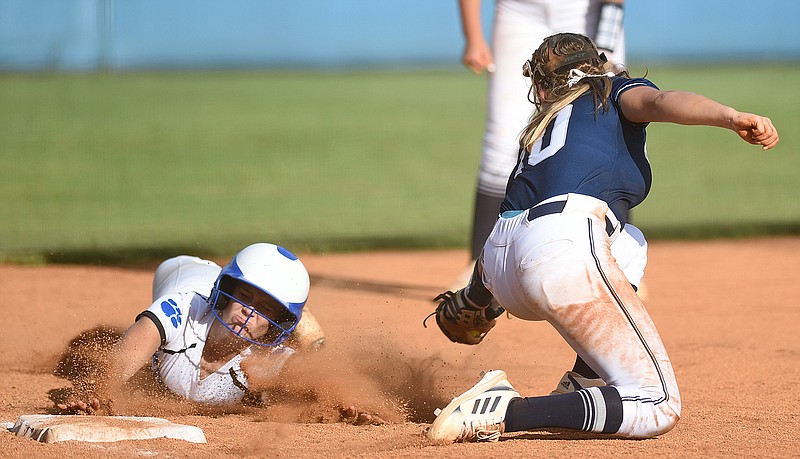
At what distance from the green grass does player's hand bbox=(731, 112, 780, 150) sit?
4372mm

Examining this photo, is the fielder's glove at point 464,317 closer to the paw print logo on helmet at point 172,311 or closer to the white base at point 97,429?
the paw print logo on helmet at point 172,311

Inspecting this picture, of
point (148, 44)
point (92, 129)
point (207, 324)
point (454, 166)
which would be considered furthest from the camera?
point (148, 44)

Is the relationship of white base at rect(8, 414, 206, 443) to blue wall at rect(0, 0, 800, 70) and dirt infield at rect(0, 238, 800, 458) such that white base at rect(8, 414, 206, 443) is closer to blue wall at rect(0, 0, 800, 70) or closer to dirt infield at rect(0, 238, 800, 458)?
dirt infield at rect(0, 238, 800, 458)

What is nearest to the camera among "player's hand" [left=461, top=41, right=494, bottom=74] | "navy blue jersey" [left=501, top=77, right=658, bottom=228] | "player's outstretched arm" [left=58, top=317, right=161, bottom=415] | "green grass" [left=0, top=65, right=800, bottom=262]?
"navy blue jersey" [left=501, top=77, right=658, bottom=228]

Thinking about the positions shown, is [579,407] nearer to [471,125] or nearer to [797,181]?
[797,181]

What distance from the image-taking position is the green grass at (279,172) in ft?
25.2

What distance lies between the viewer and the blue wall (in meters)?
11.7

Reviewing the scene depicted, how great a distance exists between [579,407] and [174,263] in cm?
205

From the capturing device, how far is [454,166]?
40.0 ft

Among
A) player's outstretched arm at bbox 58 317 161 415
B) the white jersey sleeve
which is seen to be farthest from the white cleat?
player's outstretched arm at bbox 58 317 161 415

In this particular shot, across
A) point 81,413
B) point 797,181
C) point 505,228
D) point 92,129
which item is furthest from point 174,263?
point 92,129

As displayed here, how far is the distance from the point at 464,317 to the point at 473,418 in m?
0.77

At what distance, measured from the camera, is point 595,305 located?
2.89 metres

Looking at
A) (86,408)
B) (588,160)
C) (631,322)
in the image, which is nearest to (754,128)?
(588,160)
